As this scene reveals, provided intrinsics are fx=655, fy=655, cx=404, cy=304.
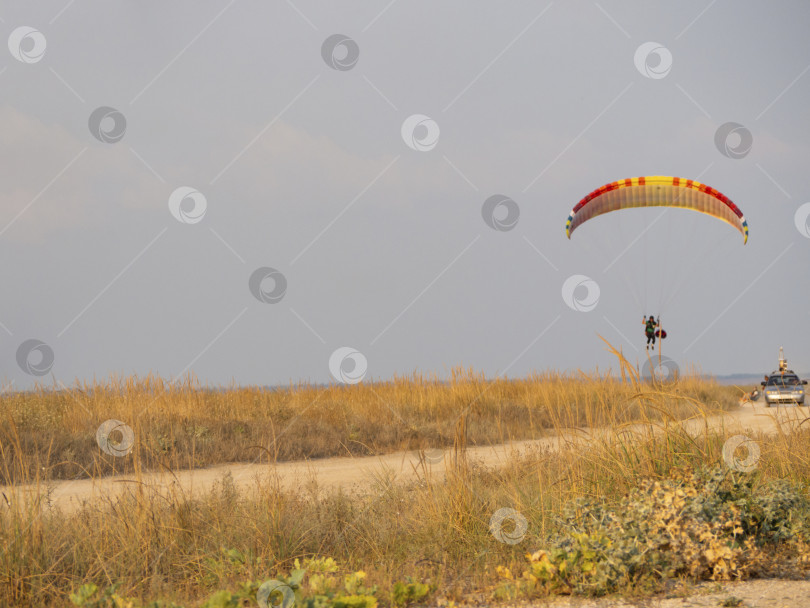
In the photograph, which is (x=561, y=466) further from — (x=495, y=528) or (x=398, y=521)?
(x=398, y=521)

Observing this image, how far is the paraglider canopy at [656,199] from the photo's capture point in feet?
47.7

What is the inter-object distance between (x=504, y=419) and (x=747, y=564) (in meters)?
10.1

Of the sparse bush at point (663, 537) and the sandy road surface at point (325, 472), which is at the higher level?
the sandy road surface at point (325, 472)

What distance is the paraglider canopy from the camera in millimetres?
14539

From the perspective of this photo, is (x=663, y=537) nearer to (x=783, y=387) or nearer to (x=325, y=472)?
(x=325, y=472)

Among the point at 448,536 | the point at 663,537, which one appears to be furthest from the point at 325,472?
the point at 663,537

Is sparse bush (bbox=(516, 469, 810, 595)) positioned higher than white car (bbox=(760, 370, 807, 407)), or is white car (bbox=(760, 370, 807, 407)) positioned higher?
white car (bbox=(760, 370, 807, 407))

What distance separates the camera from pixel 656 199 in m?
15.6

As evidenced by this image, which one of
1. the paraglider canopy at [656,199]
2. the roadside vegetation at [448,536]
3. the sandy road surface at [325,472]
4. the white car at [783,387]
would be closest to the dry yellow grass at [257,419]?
the sandy road surface at [325,472]

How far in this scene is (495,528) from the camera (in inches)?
193

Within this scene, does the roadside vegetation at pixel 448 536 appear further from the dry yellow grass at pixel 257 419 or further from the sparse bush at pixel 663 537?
the dry yellow grass at pixel 257 419

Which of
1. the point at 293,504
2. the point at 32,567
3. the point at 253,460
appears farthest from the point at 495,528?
the point at 253,460

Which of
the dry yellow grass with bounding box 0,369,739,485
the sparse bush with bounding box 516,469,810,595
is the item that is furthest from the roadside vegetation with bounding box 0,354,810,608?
the dry yellow grass with bounding box 0,369,739,485

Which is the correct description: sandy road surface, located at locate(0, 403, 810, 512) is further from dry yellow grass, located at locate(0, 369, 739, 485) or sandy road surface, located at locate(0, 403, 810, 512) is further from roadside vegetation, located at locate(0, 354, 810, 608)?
roadside vegetation, located at locate(0, 354, 810, 608)
